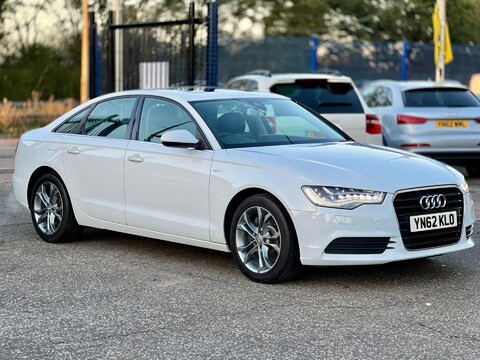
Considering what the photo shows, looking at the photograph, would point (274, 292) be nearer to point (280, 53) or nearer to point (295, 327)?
point (295, 327)

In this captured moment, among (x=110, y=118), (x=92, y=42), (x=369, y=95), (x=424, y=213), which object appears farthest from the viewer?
(x=92, y=42)

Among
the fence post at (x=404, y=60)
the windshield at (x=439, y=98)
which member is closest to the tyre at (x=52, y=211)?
→ the windshield at (x=439, y=98)

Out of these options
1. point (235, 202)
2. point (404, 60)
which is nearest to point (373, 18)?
point (404, 60)

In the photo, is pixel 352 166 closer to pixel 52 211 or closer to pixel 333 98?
pixel 52 211

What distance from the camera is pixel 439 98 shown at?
1530 centimetres

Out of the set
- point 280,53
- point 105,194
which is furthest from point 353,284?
point 280,53

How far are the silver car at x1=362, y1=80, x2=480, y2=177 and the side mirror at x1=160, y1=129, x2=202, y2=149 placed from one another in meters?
7.36

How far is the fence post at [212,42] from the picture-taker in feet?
56.0

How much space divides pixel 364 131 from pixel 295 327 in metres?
8.09

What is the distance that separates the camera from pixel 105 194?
8703mm

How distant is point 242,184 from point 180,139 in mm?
706

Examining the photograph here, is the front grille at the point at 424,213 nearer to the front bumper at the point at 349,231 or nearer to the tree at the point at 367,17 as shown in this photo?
the front bumper at the point at 349,231

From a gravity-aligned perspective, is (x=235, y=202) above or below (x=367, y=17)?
below

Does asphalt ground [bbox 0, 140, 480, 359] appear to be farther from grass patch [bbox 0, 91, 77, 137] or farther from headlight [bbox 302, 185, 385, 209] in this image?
grass patch [bbox 0, 91, 77, 137]
